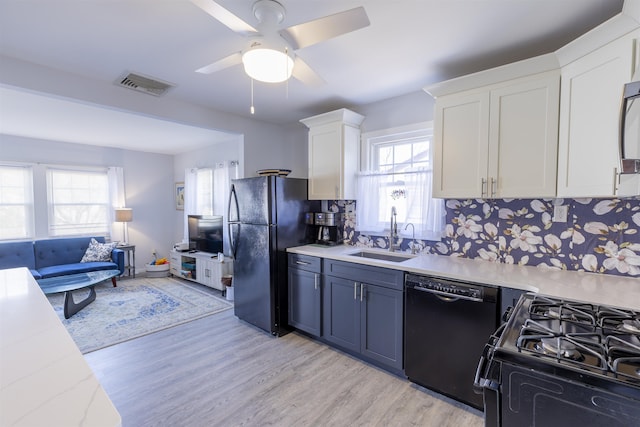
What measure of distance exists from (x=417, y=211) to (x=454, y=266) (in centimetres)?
74

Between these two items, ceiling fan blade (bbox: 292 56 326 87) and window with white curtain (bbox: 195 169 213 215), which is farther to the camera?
window with white curtain (bbox: 195 169 213 215)

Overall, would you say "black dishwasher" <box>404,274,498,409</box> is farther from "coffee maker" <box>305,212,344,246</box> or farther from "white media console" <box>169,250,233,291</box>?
"white media console" <box>169,250,233,291</box>

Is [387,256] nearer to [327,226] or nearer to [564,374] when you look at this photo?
[327,226]

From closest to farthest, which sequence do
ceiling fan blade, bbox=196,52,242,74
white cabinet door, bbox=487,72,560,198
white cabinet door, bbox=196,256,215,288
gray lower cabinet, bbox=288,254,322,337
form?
ceiling fan blade, bbox=196,52,242,74, white cabinet door, bbox=487,72,560,198, gray lower cabinet, bbox=288,254,322,337, white cabinet door, bbox=196,256,215,288

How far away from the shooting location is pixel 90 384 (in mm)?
709

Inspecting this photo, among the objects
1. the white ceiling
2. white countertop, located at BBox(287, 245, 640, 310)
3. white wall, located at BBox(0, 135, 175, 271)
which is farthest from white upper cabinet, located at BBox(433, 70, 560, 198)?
white wall, located at BBox(0, 135, 175, 271)

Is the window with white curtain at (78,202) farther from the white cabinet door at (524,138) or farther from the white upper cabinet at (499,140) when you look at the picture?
the white cabinet door at (524,138)

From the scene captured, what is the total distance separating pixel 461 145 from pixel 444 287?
3.53ft

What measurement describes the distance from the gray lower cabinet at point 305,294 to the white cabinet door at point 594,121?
1993 mm

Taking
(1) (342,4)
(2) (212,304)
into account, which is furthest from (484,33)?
(2) (212,304)

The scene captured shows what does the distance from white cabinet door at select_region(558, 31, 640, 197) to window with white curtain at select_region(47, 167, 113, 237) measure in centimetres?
654

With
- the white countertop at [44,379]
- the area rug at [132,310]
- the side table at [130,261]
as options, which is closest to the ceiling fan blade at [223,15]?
the white countertop at [44,379]

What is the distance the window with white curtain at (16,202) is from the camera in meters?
4.47

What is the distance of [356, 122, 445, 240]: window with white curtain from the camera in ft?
8.82
